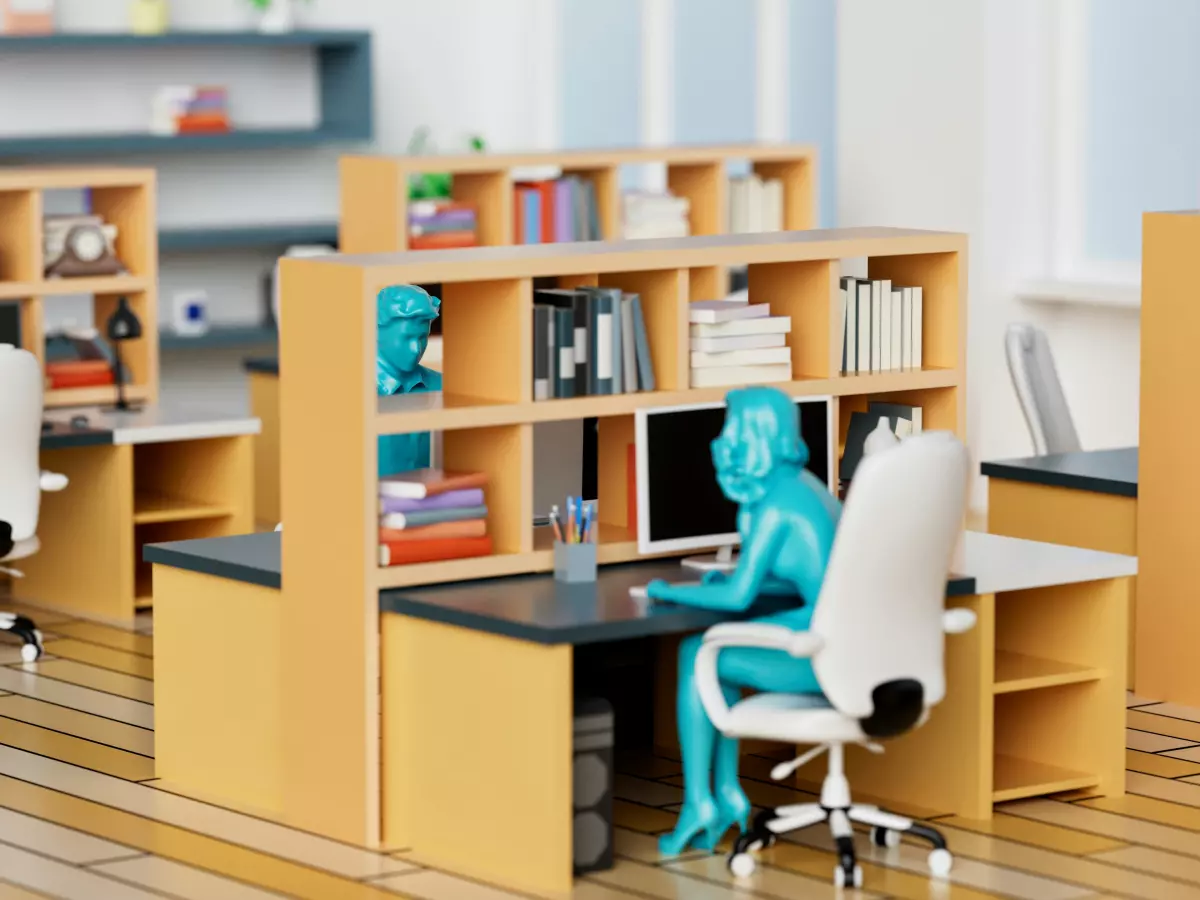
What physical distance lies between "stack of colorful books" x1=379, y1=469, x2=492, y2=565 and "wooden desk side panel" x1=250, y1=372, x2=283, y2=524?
4.13 meters

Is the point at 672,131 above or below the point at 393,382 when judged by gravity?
above

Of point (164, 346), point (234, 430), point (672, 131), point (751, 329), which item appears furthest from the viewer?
point (672, 131)

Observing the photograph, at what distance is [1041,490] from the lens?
654cm

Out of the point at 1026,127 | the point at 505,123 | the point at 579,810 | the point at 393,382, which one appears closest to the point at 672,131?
the point at 505,123

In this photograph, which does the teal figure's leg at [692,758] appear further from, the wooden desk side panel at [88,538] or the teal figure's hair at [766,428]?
the wooden desk side panel at [88,538]

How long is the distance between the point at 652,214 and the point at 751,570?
506cm

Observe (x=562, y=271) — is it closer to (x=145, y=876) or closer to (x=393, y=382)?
(x=393, y=382)

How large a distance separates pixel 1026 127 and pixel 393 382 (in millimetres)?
4425

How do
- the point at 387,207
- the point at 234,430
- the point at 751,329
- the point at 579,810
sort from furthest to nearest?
the point at 387,207 → the point at 234,430 → the point at 751,329 → the point at 579,810

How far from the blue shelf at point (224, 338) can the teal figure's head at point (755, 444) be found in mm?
6123

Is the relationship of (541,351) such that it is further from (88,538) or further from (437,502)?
(88,538)

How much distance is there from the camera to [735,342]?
521cm

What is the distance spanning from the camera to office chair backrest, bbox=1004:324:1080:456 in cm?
700

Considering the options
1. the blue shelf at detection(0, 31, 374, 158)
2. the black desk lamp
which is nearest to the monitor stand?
the black desk lamp
